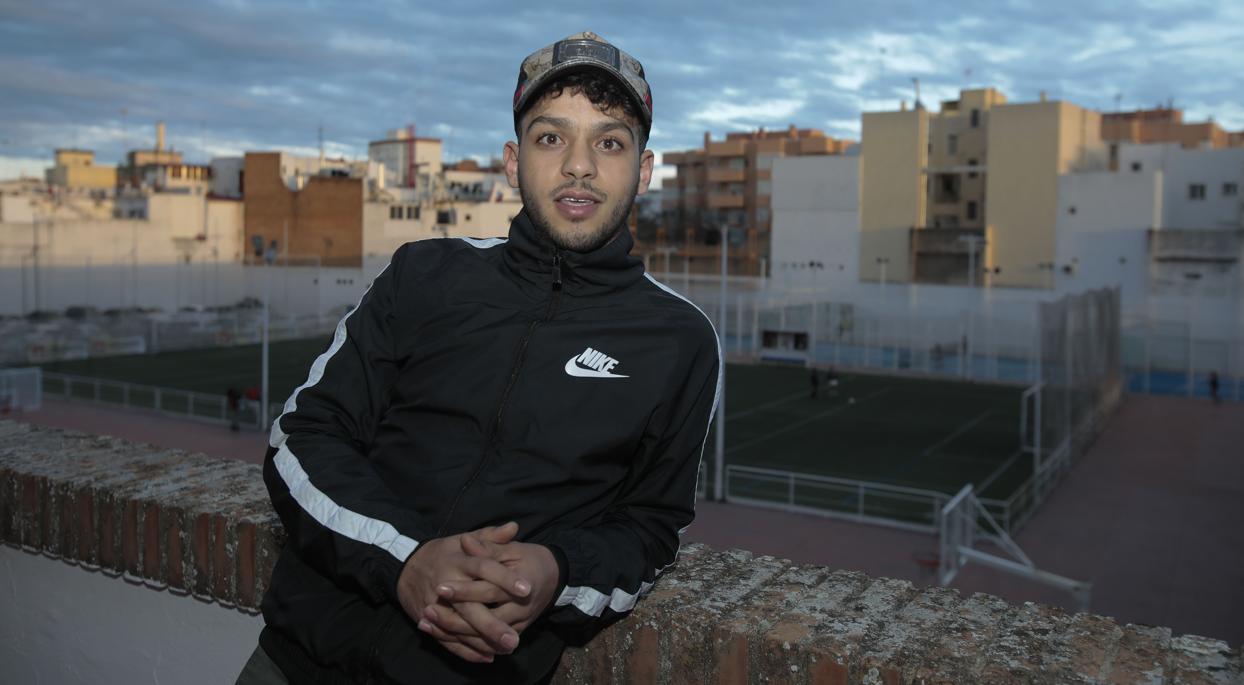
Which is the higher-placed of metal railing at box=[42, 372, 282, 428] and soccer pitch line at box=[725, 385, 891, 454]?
metal railing at box=[42, 372, 282, 428]

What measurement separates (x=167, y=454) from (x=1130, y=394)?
38830mm

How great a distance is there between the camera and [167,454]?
A: 161 inches

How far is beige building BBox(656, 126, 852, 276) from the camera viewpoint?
3118 inches

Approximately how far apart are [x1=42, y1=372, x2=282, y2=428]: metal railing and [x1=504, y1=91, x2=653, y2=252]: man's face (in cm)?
2511

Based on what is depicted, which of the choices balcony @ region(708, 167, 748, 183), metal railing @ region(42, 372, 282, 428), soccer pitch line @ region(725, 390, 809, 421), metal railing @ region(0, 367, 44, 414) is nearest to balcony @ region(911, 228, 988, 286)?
soccer pitch line @ region(725, 390, 809, 421)

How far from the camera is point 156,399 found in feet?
94.4

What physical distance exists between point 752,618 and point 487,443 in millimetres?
756

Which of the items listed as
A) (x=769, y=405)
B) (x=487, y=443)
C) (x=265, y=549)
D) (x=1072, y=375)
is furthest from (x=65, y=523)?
(x=769, y=405)

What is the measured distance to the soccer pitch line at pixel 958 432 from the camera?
26.5 m

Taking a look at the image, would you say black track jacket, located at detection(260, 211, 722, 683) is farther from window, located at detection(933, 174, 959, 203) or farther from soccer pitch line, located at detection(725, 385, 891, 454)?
window, located at detection(933, 174, 959, 203)

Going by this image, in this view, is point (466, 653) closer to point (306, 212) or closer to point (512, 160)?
point (512, 160)

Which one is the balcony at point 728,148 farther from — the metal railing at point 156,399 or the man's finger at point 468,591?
the man's finger at point 468,591

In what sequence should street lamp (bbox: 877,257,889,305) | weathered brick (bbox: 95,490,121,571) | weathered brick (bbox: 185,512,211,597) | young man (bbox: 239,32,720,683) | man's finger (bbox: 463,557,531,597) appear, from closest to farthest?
man's finger (bbox: 463,557,531,597) < young man (bbox: 239,32,720,683) < weathered brick (bbox: 185,512,211,597) < weathered brick (bbox: 95,490,121,571) < street lamp (bbox: 877,257,889,305)

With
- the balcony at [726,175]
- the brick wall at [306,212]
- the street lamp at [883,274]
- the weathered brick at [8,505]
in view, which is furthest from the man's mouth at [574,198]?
the balcony at [726,175]
